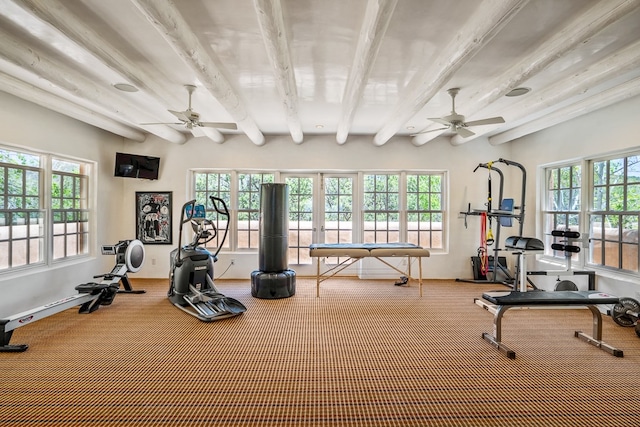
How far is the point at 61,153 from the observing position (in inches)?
172

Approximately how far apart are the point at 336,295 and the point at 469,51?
3.69 meters

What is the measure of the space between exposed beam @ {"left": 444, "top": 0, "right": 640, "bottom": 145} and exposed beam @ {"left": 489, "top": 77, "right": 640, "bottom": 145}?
1346mm

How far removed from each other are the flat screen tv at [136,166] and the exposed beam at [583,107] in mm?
6667

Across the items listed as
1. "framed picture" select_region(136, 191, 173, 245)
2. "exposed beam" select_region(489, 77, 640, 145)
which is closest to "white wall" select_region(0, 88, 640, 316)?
"framed picture" select_region(136, 191, 173, 245)

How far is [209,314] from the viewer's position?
3668mm

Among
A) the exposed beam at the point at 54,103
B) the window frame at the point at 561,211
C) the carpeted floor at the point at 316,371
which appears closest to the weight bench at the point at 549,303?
the carpeted floor at the point at 316,371

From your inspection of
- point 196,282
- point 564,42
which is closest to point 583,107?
point 564,42

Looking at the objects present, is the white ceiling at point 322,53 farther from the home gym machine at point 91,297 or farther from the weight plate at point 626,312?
the weight plate at point 626,312

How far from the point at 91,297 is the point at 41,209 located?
5.03ft

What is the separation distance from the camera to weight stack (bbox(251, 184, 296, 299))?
15.0 feet

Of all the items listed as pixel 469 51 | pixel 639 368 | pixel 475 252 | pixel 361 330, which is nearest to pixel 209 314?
pixel 361 330

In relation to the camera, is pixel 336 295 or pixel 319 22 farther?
pixel 336 295

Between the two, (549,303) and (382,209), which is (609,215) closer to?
(549,303)

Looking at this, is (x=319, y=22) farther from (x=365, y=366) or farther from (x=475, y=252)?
(x=475, y=252)
